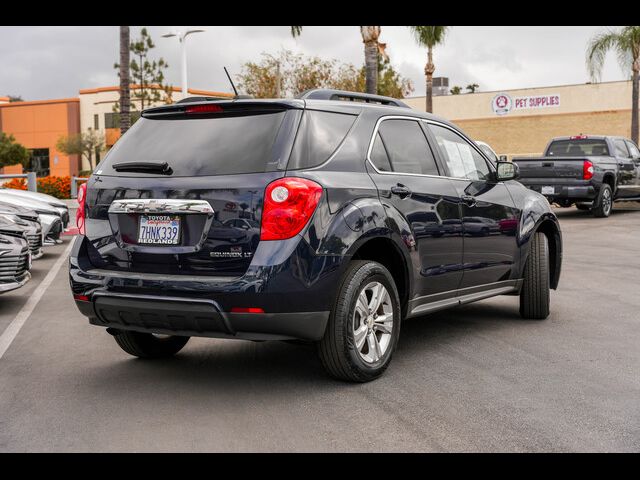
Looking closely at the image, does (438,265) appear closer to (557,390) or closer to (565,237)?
(557,390)

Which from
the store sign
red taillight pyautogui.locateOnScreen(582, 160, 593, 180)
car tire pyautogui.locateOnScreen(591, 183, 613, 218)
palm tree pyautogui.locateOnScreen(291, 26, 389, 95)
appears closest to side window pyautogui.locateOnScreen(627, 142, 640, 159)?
car tire pyautogui.locateOnScreen(591, 183, 613, 218)

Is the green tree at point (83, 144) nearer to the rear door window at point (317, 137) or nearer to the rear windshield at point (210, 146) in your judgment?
the rear windshield at point (210, 146)

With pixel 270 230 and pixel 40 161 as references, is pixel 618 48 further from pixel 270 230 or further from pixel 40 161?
pixel 40 161

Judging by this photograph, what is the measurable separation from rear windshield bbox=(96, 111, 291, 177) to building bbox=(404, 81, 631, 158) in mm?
51264

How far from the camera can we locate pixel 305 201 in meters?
5.09

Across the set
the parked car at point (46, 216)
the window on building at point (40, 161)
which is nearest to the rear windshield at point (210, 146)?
the parked car at point (46, 216)

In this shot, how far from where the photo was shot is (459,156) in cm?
707

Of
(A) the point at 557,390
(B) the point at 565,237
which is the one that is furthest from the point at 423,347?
(B) the point at 565,237

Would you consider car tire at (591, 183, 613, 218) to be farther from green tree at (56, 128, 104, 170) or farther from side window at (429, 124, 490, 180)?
green tree at (56, 128, 104, 170)

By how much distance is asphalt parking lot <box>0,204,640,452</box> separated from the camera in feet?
14.6
